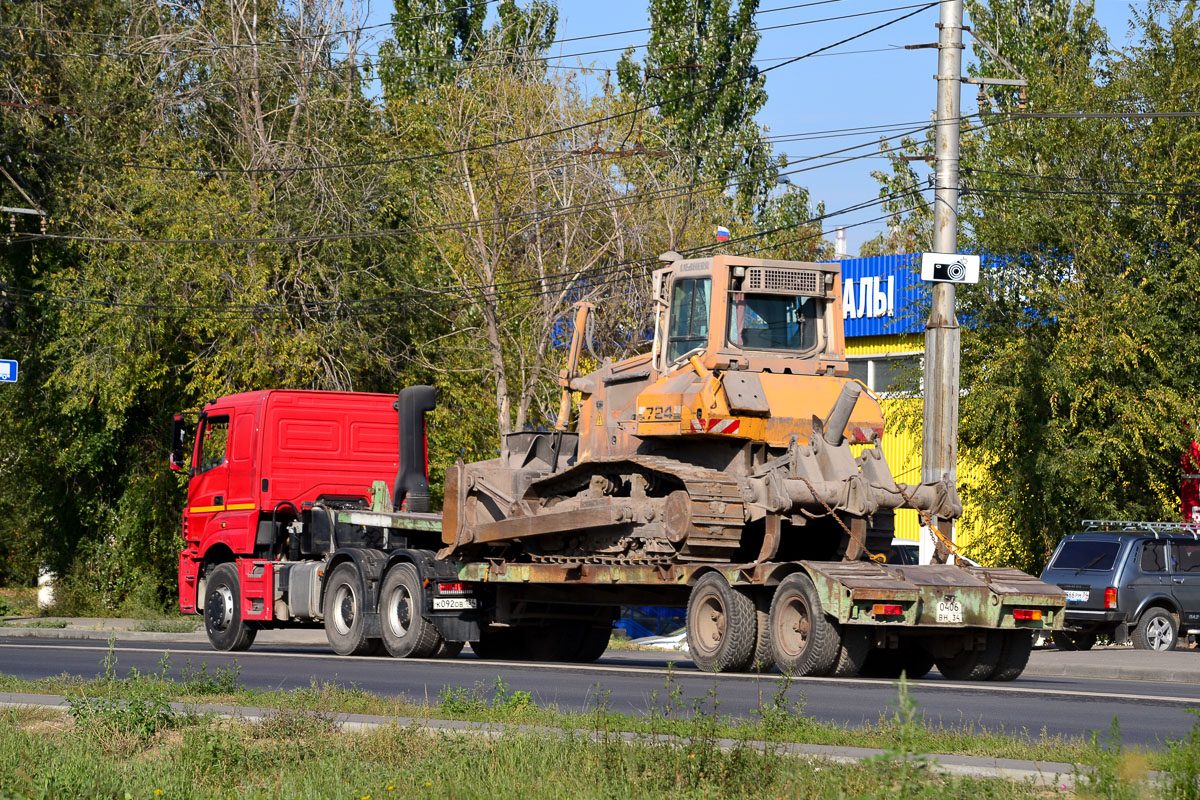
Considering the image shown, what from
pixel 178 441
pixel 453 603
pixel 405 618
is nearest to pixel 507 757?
pixel 453 603

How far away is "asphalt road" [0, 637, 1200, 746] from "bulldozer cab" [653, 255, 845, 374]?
11.9 ft

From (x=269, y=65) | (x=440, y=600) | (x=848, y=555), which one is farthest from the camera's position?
(x=269, y=65)

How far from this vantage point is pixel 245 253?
3319cm

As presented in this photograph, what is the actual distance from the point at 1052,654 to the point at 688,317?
8.80m

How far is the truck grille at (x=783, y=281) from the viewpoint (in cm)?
1848

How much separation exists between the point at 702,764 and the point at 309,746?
8.44ft

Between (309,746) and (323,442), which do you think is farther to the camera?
(323,442)

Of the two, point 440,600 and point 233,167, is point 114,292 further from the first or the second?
point 440,600

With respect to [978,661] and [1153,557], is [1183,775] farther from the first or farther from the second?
[1153,557]

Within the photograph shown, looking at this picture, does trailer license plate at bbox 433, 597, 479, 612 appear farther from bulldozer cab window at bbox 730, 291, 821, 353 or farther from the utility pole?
the utility pole

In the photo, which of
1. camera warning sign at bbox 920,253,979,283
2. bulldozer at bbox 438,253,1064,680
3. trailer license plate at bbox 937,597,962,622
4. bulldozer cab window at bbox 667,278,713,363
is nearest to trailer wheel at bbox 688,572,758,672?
bulldozer at bbox 438,253,1064,680

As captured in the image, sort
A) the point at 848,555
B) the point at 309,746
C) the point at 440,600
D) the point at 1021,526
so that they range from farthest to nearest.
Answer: the point at 1021,526 → the point at 440,600 → the point at 848,555 → the point at 309,746

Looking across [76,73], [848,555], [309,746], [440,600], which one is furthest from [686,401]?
[76,73]

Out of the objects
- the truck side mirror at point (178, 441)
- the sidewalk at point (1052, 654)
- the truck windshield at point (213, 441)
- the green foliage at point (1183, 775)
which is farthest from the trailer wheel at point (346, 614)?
the green foliage at point (1183, 775)
